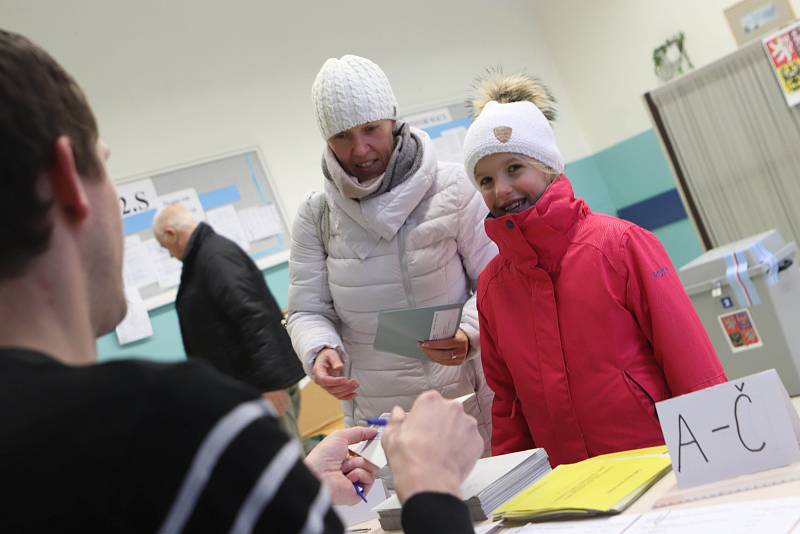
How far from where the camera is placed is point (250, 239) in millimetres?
4414

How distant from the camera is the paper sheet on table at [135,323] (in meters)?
3.94

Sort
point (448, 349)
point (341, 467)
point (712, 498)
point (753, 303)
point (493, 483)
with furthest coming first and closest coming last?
point (753, 303) < point (448, 349) < point (341, 467) < point (493, 483) < point (712, 498)

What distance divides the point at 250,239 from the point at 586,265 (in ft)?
9.98

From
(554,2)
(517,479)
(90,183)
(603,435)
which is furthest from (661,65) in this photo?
(90,183)

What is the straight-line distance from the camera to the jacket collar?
1.65m

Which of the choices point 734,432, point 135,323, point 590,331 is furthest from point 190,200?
point 734,432

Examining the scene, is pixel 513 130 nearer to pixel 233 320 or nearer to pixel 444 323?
pixel 444 323

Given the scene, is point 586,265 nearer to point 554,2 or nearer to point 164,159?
point 164,159

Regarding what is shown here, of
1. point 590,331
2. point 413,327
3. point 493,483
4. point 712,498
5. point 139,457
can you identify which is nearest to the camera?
point 139,457

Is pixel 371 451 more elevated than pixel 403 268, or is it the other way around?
pixel 403 268

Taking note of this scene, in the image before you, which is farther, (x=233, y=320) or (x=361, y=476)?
(x=233, y=320)

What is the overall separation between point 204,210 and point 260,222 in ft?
1.07

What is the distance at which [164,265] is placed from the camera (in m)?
4.14

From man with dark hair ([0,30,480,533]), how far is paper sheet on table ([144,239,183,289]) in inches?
142
